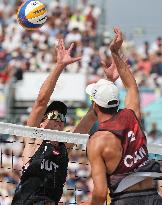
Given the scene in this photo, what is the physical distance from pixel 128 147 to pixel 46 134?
4.57ft

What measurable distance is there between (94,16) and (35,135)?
1642 cm

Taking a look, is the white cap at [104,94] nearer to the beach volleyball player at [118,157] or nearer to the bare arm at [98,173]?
the beach volleyball player at [118,157]

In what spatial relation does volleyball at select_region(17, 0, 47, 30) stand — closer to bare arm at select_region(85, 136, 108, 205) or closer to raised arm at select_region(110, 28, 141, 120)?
raised arm at select_region(110, 28, 141, 120)

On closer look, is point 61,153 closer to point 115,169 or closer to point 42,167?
point 42,167

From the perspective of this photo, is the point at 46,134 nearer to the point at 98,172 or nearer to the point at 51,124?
the point at 51,124

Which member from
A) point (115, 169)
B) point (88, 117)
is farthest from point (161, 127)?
point (115, 169)

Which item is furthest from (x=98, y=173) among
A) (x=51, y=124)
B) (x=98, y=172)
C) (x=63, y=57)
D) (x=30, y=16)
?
(x=30, y=16)

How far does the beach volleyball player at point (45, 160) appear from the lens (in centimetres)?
810

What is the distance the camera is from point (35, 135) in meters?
8.20

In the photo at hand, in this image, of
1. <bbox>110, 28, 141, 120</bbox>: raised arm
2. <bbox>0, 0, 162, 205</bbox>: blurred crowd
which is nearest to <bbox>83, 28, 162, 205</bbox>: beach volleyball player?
<bbox>110, 28, 141, 120</bbox>: raised arm

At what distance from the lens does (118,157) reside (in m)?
6.91

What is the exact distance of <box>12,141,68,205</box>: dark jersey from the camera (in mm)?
8102

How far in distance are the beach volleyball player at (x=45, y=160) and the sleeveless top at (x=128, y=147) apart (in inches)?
47.6

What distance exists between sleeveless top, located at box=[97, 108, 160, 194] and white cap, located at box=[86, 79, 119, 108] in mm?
141
